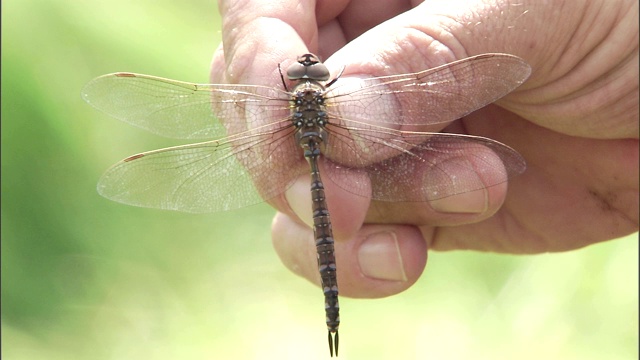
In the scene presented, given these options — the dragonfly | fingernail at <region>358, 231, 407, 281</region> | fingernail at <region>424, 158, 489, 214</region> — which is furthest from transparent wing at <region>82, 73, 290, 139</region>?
fingernail at <region>358, 231, 407, 281</region>

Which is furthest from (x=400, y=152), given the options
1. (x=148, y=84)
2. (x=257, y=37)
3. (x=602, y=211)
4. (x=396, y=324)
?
(x=396, y=324)

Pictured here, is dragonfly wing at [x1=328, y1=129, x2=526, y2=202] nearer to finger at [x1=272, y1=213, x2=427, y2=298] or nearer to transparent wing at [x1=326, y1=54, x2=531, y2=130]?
transparent wing at [x1=326, y1=54, x2=531, y2=130]

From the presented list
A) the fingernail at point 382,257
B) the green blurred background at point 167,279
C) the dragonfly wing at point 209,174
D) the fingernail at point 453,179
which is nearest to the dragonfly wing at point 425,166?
the fingernail at point 453,179

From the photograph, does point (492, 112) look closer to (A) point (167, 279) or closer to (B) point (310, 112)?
(B) point (310, 112)

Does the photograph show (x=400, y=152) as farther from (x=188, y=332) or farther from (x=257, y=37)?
(x=188, y=332)

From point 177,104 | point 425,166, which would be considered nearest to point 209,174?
point 177,104

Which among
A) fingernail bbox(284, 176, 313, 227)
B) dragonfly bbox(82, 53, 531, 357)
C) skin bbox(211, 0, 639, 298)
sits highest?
skin bbox(211, 0, 639, 298)
